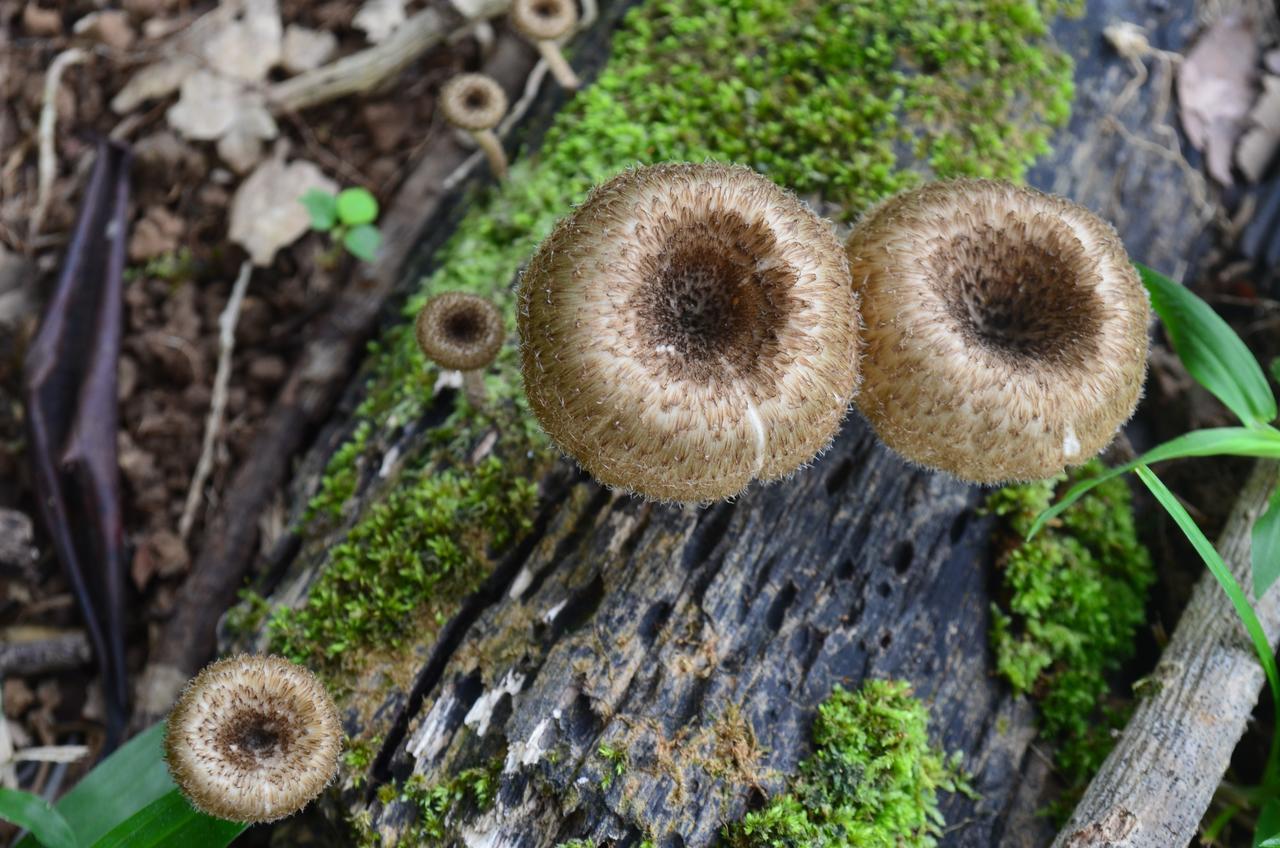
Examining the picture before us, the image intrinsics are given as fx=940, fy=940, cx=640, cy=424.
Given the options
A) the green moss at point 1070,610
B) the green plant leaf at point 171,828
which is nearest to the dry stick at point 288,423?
the green plant leaf at point 171,828

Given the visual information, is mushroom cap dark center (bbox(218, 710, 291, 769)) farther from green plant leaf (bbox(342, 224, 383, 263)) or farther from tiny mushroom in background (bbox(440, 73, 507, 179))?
tiny mushroom in background (bbox(440, 73, 507, 179))

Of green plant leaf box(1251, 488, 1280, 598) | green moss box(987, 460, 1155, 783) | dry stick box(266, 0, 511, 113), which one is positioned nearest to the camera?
green plant leaf box(1251, 488, 1280, 598)

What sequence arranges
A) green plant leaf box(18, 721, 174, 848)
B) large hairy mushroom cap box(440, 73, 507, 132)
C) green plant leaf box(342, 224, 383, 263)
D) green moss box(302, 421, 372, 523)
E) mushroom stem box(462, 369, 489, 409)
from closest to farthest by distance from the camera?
green plant leaf box(18, 721, 174, 848) → mushroom stem box(462, 369, 489, 409) → green moss box(302, 421, 372, 523) → large hairy mushroom cap box(440, 73, 507, 132) → green plant leaf box(342, 224, 383, 263)

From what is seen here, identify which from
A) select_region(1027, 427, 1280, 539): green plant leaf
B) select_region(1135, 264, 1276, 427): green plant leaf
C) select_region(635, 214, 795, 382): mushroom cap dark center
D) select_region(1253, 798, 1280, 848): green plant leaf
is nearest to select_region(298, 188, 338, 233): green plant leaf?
select_region(635, 214, 795, 382): mushroom cap dark center

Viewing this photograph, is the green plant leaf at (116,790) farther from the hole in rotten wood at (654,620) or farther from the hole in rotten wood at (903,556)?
the hole in rotten wood at (903,556)

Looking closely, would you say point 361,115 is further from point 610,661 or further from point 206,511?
point 610,661
